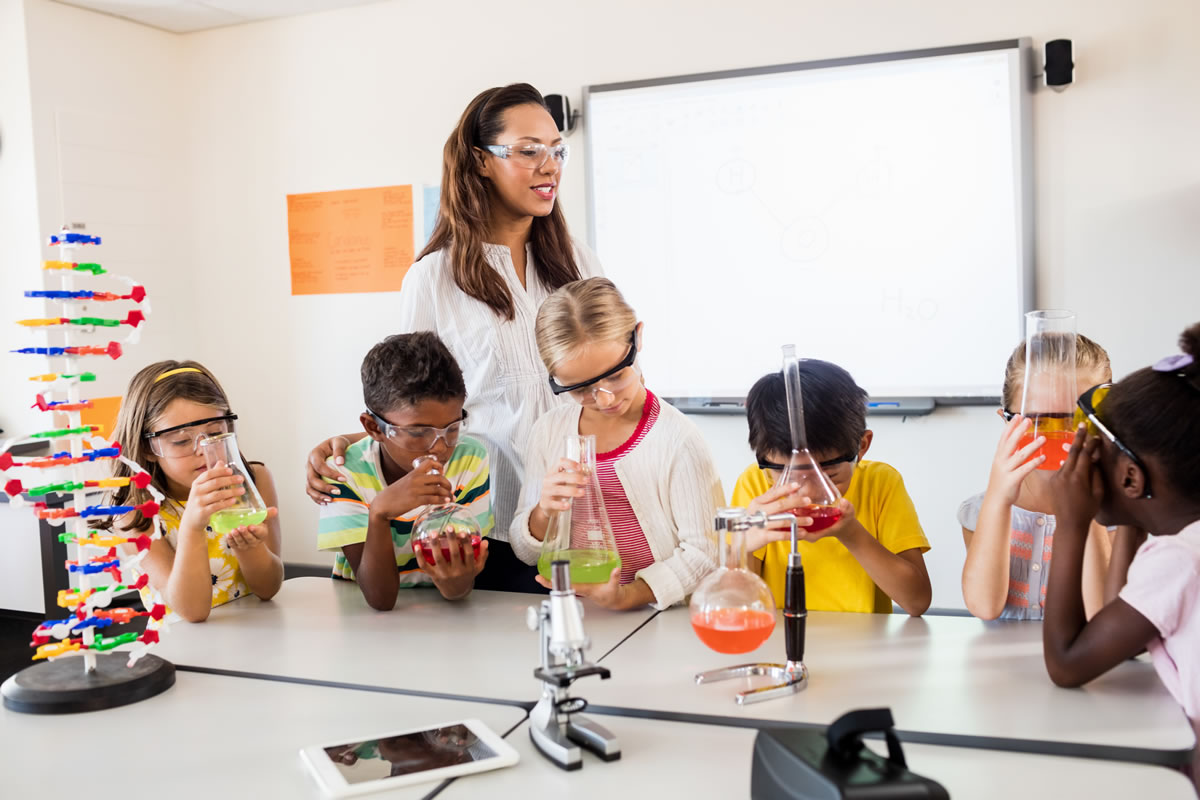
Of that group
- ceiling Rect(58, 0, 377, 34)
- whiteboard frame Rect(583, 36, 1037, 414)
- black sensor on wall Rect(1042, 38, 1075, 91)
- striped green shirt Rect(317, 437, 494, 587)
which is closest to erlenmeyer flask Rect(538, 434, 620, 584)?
striped green shirt Rect(317, 437, 494, 587)

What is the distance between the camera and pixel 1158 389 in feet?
4.21

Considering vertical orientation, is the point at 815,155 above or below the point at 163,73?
below

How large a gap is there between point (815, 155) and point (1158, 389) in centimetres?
248

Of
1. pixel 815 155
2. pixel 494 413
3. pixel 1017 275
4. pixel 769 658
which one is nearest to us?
pixel 769 658

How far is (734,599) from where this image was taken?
1.29 m

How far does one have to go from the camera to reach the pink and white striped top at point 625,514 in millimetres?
1863

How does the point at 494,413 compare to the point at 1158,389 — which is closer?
the point at 1158,389

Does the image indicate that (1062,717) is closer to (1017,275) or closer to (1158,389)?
(1158,389)

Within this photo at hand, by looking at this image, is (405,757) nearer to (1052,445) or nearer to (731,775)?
(731,775)

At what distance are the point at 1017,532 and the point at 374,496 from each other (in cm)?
128

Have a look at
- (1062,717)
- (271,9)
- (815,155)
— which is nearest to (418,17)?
(271,9)

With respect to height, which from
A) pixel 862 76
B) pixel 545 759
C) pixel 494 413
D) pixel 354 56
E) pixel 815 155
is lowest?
pixel 545 759

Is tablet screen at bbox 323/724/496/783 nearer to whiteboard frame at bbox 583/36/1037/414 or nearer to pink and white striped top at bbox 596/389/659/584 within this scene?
pink and white striped top at bbox 596/389/659/584

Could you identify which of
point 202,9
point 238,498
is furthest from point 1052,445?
point 202,9
